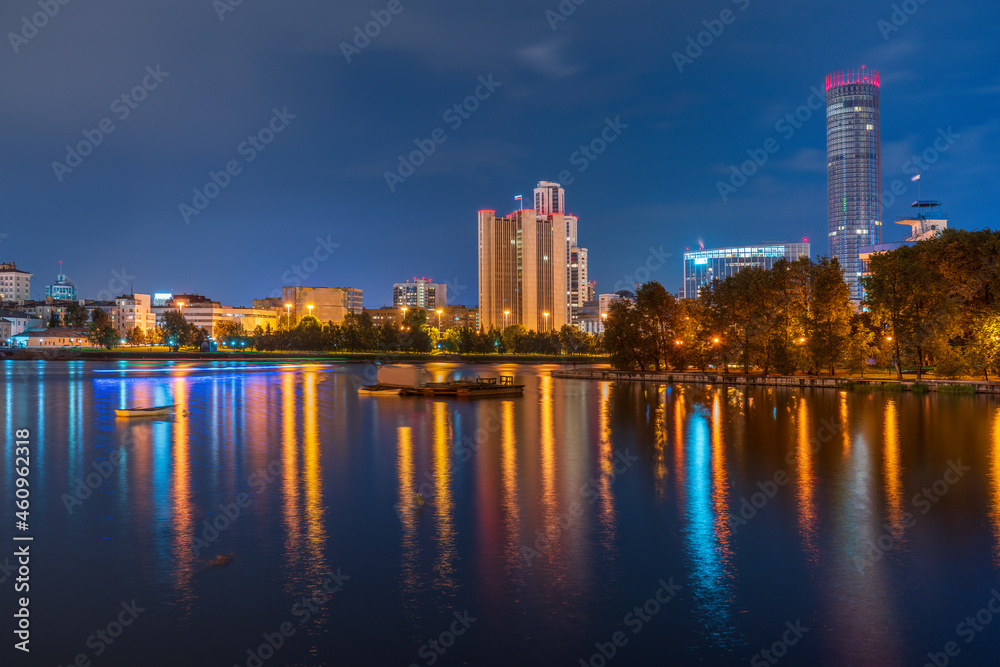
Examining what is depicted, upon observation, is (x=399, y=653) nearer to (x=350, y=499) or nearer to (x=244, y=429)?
(x=350, y=499)

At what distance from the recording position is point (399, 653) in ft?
26.5

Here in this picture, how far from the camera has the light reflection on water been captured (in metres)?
8.64

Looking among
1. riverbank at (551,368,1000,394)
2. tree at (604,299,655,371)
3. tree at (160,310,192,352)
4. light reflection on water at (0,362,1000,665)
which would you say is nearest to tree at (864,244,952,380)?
riverbank at (551,368,1000,394)

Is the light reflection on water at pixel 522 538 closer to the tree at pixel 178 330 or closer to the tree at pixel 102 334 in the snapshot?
the tree at pixel 178 330

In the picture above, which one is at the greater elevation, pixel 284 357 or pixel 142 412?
pixel 284 357

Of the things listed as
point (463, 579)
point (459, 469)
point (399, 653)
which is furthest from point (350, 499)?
point (399, 653)

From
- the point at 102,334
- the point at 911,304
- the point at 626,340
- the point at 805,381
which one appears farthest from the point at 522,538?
the point at 102,334

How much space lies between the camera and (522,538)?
40.3 ft

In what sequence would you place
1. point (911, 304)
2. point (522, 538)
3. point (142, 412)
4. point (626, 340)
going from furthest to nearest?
point (626, 340) < point (911, 304) < point (142, 412) < point (522, 538)

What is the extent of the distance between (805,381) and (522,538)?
48528 millimetres

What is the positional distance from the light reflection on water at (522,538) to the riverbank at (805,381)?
2505 centimetres

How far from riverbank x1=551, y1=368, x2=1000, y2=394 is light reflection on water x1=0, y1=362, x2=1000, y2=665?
82.2 feet

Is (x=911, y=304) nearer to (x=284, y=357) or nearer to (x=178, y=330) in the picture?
(x=284, y=357)

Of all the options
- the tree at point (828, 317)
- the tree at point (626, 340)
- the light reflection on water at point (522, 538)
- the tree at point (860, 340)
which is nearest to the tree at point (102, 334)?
the tree at point (626, 340)
